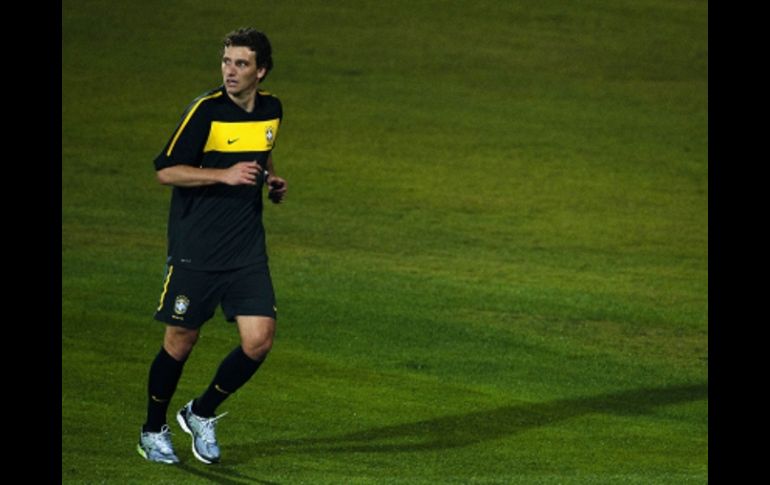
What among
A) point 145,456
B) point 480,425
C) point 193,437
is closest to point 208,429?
point 193,437

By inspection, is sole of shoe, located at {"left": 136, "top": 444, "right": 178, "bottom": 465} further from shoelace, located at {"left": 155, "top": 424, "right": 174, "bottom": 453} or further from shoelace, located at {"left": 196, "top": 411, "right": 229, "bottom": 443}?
shoelace, located at {"left": 196, "top": 411, "right": 229, "bottom": 443}

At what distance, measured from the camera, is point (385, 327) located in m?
14.0

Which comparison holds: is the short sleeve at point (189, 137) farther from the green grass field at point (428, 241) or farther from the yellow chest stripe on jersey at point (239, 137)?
the green grass field at point (428, 241)

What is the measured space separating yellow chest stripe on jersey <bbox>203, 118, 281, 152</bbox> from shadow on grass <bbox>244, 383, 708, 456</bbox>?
1.67 meters

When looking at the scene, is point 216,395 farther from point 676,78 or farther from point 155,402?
point 676,78

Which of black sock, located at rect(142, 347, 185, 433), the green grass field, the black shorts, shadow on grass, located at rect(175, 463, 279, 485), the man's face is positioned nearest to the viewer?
shadow on grass, located at rect(175, 463, 279, 485)

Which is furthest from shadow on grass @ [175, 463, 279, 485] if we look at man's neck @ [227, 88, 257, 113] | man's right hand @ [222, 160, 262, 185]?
man's neck @ [227, 88, 257, 113]

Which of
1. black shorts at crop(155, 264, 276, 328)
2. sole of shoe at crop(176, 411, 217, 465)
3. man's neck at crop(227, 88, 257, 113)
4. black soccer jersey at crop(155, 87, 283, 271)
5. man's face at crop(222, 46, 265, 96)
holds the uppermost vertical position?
man's face at crop(222, 46, 265, 96)

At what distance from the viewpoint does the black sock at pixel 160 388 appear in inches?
360

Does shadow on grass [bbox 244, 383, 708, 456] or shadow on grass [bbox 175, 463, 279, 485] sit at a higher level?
shadow on grass [bbox 175, 463, 279, 485]

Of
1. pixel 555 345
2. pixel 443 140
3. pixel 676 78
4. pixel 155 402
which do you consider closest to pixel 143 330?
pixel 555 345

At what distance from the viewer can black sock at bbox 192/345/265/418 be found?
9172mm

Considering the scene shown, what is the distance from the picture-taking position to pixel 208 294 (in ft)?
29.8

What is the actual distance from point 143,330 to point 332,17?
1459 centimetres
